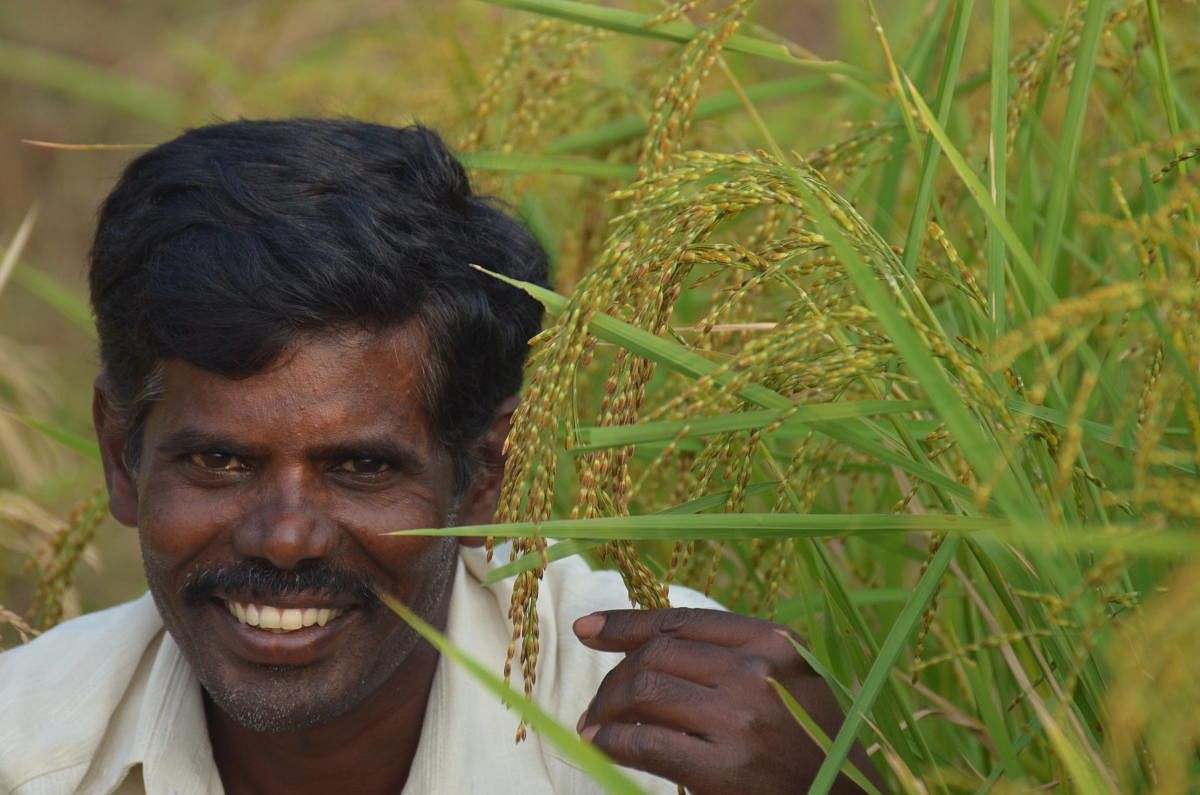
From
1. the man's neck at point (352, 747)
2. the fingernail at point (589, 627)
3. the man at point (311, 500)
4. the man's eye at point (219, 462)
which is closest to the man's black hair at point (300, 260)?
the man at point (311, 500)

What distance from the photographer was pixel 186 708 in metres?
2.73

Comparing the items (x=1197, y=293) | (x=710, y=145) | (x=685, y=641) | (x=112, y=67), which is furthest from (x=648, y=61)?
(x=112, y=67)

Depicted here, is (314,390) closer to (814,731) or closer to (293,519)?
(293,519)

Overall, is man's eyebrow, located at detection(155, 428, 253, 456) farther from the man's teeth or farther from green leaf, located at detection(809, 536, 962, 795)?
green leaf, located at detection(809, 536, 962, 795)

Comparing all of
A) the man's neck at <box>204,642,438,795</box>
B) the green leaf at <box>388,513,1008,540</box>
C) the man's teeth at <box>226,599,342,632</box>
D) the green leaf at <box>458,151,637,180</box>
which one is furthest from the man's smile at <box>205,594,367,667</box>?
the green leaf at <box>458,151,637,180</box>

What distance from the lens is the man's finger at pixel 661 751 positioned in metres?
1.89

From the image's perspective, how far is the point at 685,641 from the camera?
196 cm

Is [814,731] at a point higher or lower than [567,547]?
lower

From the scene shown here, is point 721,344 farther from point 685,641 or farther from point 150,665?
point 150,665

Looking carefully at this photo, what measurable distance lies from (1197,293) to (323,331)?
4.36 ft

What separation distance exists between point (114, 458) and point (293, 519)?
2.10 ft

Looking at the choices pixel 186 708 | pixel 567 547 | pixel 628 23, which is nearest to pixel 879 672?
pixel 567 547

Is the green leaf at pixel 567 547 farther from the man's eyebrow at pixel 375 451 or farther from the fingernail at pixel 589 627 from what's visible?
the man's eyebrow at pixel 375 451

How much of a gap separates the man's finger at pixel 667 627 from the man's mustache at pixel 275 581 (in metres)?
0.51
